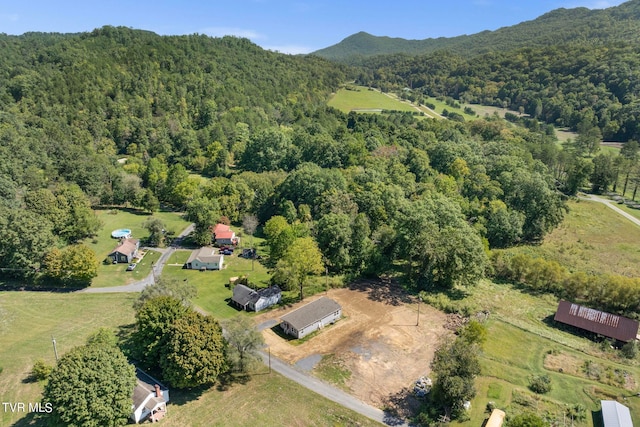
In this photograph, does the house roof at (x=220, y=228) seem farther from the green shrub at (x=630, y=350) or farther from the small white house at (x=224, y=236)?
the green shrub at (x=630, y=350)

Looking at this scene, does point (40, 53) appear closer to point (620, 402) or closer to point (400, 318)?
point (400, 318)

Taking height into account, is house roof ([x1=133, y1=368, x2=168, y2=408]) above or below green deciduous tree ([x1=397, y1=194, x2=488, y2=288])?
below

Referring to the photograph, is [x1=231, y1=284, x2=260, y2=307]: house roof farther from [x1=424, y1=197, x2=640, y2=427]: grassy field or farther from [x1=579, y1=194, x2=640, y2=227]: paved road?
[x1=579, y1=194, x2=640, y2=227]: paved road

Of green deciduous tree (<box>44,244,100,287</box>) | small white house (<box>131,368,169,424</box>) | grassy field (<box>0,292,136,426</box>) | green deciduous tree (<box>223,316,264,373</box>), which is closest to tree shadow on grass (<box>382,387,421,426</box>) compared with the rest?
green deciduous tree (<box>223,316,264,373</box>)

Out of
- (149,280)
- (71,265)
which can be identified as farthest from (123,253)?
(71,265)

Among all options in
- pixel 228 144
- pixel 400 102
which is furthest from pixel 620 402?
pixel 400 102
